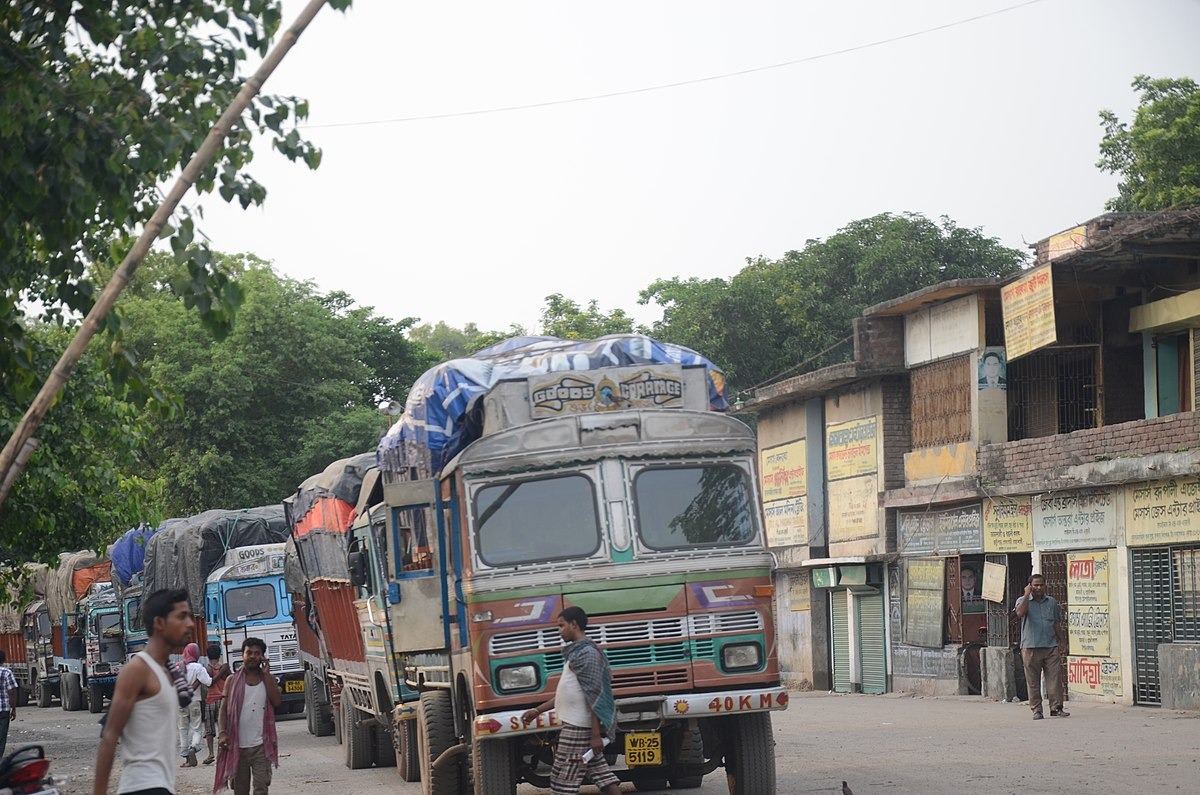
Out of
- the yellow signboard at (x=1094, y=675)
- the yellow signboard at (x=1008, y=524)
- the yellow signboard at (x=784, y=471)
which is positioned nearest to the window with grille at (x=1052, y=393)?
the yellow signboard at (x=1008, y=524)

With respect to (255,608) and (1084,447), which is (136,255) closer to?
(1084,447)

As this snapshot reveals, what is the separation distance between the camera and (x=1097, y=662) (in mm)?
23953

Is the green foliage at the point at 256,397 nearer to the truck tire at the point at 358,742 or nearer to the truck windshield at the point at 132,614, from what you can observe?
the truck windshield at the point at 132,614

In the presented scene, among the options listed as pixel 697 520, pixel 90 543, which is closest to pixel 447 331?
pixel 90 543

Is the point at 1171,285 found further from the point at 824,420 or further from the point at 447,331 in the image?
the point at 447,331

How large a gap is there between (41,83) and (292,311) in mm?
37596

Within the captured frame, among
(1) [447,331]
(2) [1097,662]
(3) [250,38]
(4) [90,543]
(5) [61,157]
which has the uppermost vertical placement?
(1) [447,331]

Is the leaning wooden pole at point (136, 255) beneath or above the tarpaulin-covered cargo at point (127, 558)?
above

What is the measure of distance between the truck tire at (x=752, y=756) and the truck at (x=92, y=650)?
23.9 m

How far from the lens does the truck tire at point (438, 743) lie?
43.1ft

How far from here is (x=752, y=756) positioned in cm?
1212

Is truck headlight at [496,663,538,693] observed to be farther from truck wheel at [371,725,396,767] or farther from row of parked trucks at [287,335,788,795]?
truck wheel at [371,725,396,767]

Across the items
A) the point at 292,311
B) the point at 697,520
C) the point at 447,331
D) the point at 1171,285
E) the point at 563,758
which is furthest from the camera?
the point at 447,331

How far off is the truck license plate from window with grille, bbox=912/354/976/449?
663 inches
